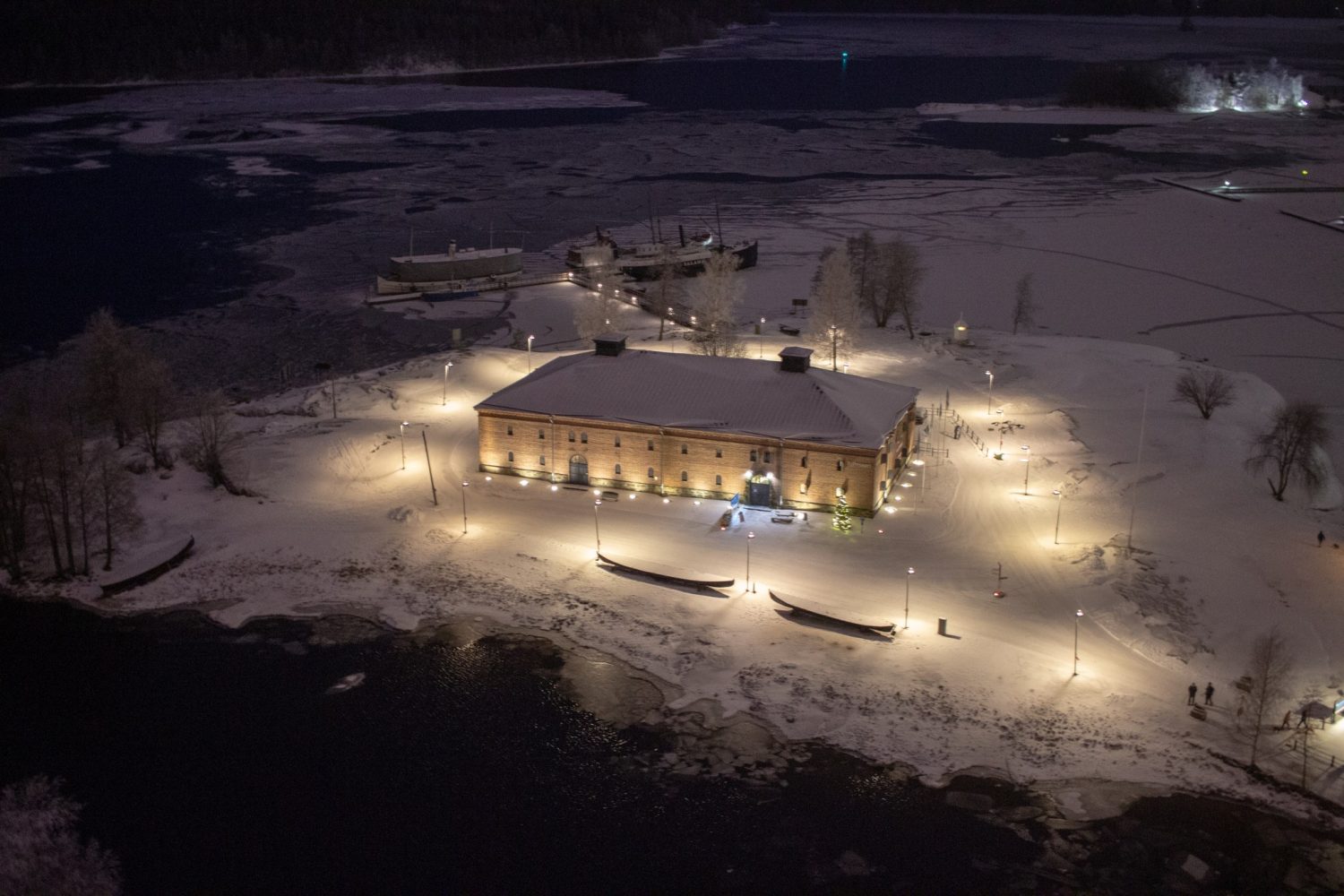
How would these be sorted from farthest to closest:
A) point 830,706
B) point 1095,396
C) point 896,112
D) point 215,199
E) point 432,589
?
point 896,112 < point 215,199 < point 1095,396 < point 432,589 < point 830,706

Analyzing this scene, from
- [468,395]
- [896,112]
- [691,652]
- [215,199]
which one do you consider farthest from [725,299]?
[896,112]

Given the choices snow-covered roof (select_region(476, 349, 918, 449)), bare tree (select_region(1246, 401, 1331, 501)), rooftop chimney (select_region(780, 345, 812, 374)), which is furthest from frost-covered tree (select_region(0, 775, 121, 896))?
bare tree (select_region(1246, 401, 1331, 501))

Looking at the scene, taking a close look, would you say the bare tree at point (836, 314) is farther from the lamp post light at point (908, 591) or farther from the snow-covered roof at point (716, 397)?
the lamp post light at point (908, 591)

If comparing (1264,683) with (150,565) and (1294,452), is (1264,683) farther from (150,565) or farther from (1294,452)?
(150,565)

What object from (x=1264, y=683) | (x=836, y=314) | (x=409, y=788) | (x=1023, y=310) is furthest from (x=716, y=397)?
(x=1023, y=310)

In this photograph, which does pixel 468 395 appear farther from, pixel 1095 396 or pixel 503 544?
pixel 1095 396

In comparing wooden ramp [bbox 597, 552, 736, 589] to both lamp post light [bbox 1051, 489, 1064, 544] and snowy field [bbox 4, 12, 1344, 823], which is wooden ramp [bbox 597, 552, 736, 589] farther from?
lamp post light [bbox 1051, 489, 1064, 544]
